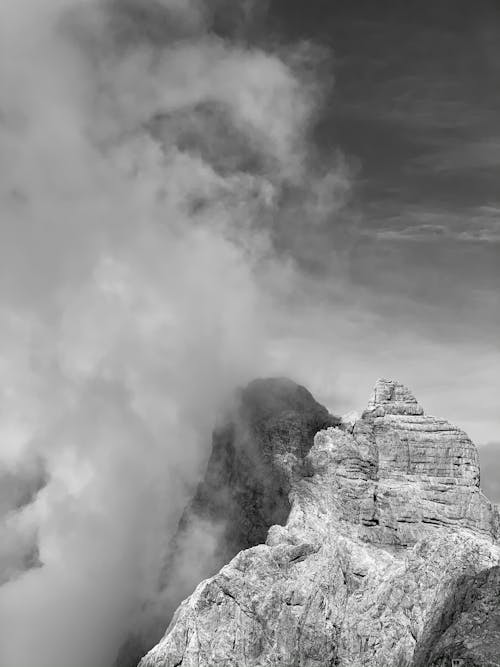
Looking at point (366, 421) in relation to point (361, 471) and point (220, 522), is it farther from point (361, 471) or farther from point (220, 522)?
point (220, 522)

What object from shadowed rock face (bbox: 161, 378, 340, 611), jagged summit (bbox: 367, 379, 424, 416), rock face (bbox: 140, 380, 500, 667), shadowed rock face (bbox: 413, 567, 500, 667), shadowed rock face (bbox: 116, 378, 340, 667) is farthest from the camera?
jagged summit (bbox: 367, 379, 424, 416)

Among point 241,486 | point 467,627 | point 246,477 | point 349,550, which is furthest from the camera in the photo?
point 246,477

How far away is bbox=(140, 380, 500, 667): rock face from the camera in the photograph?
395 ft

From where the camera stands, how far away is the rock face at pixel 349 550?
120 meters

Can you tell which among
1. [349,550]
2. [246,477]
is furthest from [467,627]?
[246,477]

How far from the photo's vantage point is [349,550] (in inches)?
5620

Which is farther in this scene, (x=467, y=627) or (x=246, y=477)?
(x=246, y=477)

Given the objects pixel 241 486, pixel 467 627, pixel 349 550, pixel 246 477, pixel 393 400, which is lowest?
pixel 467 627

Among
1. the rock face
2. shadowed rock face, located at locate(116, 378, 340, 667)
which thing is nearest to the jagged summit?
the rock face

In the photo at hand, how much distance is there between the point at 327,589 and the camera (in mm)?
130250

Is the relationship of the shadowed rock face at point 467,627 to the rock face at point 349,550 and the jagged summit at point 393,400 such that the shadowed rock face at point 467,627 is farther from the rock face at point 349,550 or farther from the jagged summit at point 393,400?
the jagged summit at point 393,400

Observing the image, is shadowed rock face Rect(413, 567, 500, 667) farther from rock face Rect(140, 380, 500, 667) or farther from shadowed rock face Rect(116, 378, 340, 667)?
shadowed rock face Rect(116, 378, 340, 667)

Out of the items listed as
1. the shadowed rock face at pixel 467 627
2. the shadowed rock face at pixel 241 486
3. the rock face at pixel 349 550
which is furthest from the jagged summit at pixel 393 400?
the shadowed rock face at pixel 467 627

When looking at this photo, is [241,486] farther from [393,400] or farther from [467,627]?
[467,627]
